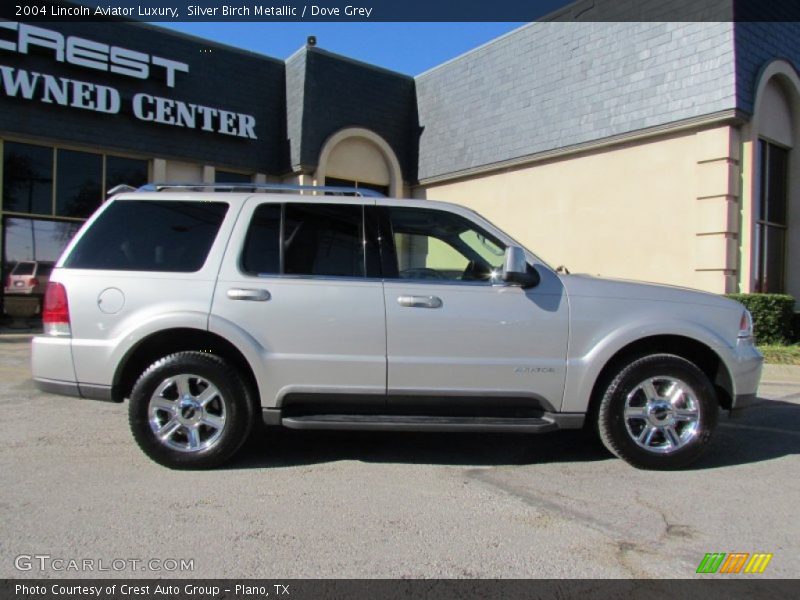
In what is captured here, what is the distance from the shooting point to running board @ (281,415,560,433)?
423 centimetres

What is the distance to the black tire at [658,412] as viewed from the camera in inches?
172

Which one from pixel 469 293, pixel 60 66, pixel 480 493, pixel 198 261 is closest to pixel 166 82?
pixel 60 66

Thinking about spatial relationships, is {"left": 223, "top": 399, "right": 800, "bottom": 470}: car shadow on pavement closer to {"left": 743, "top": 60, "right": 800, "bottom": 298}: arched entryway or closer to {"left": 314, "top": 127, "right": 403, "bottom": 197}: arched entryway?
{"left": 743, "top": 60, "right": 800, "bottom": 298}: arched entryway

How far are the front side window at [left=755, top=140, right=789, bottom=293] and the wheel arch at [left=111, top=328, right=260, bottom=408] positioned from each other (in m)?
10.8

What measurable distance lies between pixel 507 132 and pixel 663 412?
10.7 meters

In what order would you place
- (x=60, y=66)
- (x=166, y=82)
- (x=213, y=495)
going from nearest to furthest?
(x=213, y=495) → (x=60, y=66) → (x=166, y=82)

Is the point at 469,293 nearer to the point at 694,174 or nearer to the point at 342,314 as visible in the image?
the point at 342,314

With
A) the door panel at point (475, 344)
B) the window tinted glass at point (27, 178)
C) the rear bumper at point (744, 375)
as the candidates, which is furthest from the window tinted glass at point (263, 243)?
the window tinted glass at point (27, 178)

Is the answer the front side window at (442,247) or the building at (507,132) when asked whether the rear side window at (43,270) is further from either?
the front side window at (442,247)

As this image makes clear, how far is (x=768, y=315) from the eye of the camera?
1047 cm

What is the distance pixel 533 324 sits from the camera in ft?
14.2

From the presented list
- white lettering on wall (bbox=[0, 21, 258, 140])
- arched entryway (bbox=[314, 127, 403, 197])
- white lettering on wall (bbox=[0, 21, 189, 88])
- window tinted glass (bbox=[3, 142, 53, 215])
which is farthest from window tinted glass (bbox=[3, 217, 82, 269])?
arched entryway (bbox=[314, 127, 403, 197])

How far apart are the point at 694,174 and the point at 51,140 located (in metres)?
12.8

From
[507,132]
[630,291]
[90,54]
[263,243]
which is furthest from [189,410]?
[507,132]
